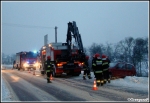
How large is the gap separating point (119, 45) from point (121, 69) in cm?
7795

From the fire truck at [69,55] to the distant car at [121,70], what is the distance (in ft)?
12.0

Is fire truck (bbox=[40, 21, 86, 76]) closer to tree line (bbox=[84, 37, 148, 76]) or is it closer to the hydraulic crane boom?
the hydraulic crane boom

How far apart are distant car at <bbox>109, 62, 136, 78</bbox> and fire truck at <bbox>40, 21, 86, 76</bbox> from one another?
3.64m

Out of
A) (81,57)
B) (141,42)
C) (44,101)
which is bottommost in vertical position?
(44,101)

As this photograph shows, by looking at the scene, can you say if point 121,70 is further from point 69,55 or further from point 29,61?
point 29,61

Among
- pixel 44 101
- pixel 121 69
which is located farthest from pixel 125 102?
pixel 121 69


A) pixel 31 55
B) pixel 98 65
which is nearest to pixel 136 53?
pixel 31 55

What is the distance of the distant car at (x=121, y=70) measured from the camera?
19.5m

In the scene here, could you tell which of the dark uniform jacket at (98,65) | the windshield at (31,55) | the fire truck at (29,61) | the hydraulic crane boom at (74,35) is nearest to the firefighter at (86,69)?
the hydraulic crane boom at (74,35)

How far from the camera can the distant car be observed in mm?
19484

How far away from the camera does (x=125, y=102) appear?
377 inches

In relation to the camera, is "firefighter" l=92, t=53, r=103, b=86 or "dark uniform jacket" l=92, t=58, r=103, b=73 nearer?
"firefighter" l=92, t=53, r=103, b=86

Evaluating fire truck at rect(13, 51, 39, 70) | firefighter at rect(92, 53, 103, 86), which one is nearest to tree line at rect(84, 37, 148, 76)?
fire truck at rect(13, 51, 39, 70)

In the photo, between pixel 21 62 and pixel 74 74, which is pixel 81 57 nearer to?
pixel 74 74
